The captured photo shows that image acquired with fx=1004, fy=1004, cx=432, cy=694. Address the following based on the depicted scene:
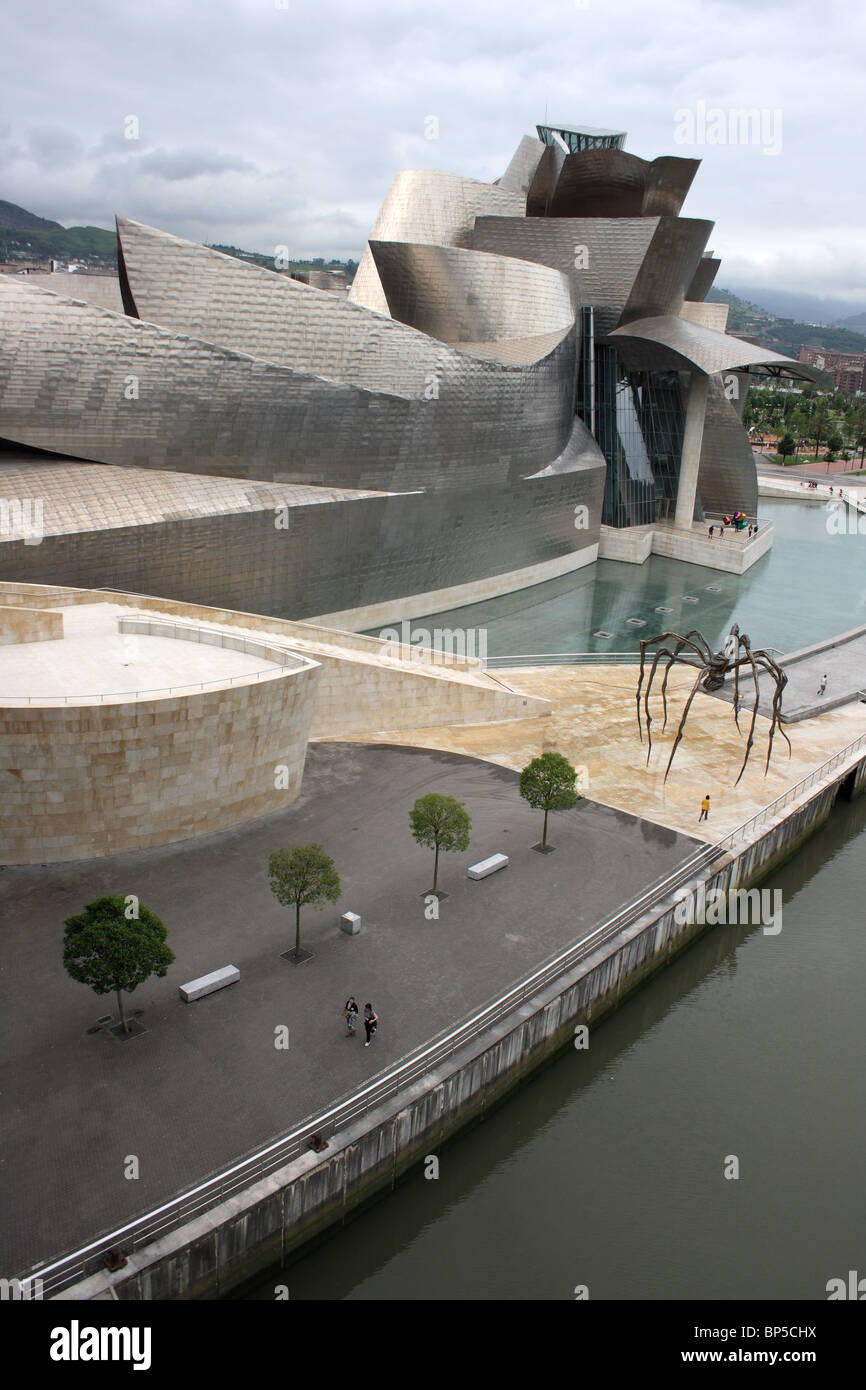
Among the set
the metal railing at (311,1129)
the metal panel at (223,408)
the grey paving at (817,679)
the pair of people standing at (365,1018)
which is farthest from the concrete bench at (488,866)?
the metal panel at (223,408)

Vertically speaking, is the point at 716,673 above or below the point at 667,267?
below

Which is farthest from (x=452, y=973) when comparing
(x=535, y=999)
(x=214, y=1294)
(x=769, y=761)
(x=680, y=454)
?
(x=680, y=454)

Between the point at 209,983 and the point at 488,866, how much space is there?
16.5 feet

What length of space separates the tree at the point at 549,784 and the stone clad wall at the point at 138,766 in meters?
4.06

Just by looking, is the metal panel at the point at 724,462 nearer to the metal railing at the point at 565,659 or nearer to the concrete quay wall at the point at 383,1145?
the metal railing at the point at 565,659

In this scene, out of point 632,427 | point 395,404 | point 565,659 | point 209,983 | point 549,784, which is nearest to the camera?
point 209,983

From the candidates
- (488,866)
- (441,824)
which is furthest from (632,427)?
(441,824)

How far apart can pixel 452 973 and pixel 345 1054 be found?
211 centimetres

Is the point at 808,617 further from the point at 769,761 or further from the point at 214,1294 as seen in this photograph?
the point at 214,1294

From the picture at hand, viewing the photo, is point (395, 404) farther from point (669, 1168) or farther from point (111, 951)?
point (669, 1168)

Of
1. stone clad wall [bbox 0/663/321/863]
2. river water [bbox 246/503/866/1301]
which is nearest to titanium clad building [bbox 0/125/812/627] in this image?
stone clad wall [bbox 0/663/321/863]

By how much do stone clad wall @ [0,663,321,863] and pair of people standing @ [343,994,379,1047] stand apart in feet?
16.9

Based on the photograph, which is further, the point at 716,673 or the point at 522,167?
the point at 522,167

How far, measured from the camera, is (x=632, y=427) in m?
40.2
